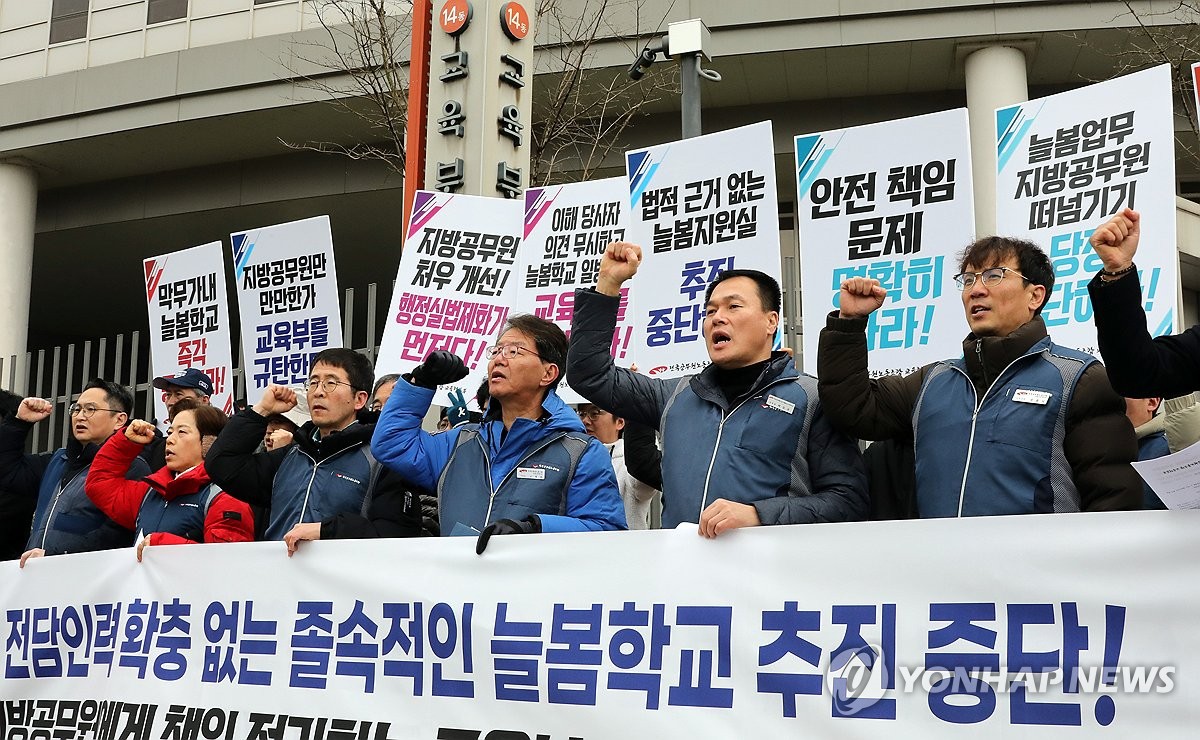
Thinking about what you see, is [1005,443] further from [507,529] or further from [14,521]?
[14,521]

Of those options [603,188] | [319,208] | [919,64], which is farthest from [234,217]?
[603,188]

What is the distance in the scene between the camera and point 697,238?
→ 213 inches

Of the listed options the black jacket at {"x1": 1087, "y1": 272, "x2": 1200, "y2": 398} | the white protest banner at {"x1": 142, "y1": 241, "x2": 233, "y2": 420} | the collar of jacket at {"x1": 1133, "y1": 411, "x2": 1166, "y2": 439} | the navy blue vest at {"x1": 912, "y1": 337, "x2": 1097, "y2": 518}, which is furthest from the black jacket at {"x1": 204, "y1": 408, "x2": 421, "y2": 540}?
the white protest banner at {"x1": 142, "y1": 241, "x2": 233, "y2": 420}

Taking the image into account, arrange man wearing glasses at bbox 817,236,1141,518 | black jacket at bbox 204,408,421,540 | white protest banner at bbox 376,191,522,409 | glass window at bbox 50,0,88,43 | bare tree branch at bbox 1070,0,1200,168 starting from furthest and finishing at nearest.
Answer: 1. glass window at bbox 50,0,88,43
2. bare tree branch at bbox 1070,0,1200,168
3. white protest banner at bbox 376,191,522,409
4. black jacket at bbox 204,408,421,540
5. man wearing glasses at bbox 817,236,1141,518

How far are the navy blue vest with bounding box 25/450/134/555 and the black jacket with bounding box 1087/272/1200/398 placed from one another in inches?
151

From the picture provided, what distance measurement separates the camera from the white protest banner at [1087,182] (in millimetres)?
4340

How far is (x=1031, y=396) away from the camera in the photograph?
308cm

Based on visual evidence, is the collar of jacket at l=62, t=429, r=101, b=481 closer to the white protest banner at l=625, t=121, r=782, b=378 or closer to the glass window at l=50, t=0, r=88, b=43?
the white protest banner at l=625, t=121, r=782, b=378

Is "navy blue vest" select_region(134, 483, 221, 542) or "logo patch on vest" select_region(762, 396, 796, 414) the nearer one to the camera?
"logo patch on vest" select_region(762, 396, 796, 414)

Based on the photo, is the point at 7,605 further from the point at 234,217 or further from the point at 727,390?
the point at 234,217

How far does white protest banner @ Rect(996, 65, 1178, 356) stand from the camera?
434cm

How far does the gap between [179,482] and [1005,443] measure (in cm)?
304

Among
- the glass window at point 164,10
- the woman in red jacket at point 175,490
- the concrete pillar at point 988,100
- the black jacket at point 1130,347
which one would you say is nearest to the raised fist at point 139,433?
the woman in red jacket at point 175,490

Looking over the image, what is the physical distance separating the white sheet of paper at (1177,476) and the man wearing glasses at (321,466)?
2.29m
